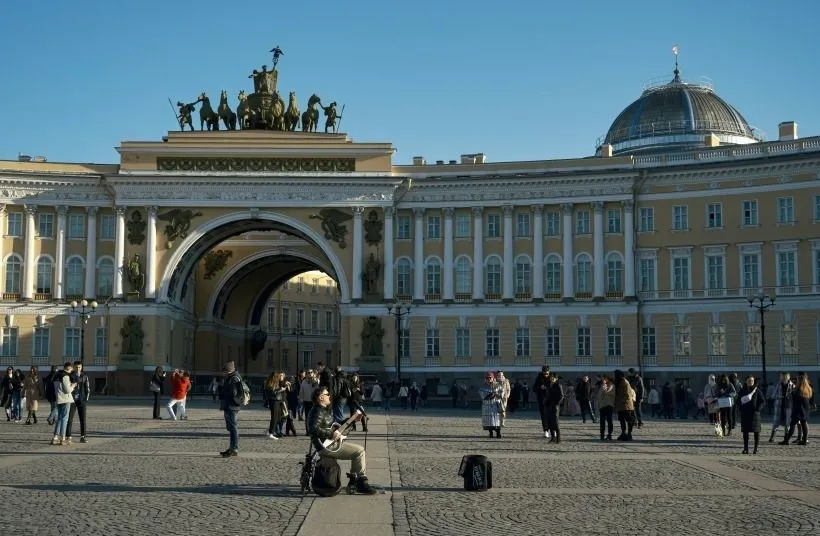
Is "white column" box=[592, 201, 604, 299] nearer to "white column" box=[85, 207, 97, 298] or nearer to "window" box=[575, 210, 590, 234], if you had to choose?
"window" box=[575, 210, 590, 234]

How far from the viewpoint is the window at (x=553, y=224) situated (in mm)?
66125

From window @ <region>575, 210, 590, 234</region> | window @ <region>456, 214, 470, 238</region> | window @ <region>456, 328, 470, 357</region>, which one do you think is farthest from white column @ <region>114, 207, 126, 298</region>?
window @ <region>575, 210, 590, 234</region>

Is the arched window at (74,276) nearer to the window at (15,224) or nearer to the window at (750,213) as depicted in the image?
the window at (15,224)

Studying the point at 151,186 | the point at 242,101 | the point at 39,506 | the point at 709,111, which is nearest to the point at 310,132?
the point at 242,101

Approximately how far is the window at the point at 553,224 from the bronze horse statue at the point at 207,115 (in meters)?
20.1

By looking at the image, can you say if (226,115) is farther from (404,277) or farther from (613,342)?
(613,342)

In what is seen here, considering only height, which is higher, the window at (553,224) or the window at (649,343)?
the window at (553,224)

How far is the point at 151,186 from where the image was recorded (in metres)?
66.5

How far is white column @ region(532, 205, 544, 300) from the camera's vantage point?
65.9m

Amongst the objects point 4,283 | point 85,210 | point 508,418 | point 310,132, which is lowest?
point 508,418

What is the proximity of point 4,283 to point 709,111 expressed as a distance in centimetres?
4589

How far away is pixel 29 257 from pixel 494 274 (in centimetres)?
2642

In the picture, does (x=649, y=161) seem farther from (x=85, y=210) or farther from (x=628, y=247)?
(x=85, y=210)

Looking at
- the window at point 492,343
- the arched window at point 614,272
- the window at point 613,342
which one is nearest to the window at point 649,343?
the window at point 613,342
